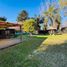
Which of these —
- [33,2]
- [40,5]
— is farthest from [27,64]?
[33,2]

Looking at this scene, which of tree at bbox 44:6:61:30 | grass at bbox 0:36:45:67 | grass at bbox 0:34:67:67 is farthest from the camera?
tree at bbox 44:6:61:30

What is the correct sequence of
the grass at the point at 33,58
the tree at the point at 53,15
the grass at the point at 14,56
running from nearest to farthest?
the grass at the point at 33,58 → the grass at the point at 14,56 → the tree at the point at 53,15

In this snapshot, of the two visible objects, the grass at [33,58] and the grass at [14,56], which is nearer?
the grass at [33,58]

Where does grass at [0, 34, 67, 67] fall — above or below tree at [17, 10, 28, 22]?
below

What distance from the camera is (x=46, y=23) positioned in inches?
1854

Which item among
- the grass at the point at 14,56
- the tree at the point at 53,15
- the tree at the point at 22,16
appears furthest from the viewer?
the tree at the point at 22,16

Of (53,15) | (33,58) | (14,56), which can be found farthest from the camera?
(53,15)

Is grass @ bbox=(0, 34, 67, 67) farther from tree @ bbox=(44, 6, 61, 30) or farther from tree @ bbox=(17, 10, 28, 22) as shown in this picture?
tree @ bbox=(17, 10, 28, 22)

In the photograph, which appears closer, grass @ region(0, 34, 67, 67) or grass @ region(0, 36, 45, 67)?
grass @ region(0, 34, 67, 67)

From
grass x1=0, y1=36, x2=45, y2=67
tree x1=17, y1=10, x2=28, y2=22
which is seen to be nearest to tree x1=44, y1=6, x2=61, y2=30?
tree x1=17, y1=10, x2=28, y2=22

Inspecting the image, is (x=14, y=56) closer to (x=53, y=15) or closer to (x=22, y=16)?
(x=53, y=15)

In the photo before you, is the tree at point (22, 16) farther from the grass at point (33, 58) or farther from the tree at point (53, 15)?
the grass at point (33, 58)

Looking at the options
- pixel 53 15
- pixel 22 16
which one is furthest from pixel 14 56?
pixel 22 16

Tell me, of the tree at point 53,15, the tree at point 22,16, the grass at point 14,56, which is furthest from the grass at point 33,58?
the tree at point 22,16
